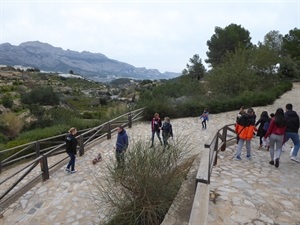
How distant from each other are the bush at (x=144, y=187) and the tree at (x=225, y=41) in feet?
123

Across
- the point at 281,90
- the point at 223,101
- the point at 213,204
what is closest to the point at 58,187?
the point at 213,204

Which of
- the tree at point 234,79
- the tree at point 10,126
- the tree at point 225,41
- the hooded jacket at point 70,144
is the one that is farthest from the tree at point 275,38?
the hooded jacket at point 70,144

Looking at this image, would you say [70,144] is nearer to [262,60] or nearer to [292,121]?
[292,121]

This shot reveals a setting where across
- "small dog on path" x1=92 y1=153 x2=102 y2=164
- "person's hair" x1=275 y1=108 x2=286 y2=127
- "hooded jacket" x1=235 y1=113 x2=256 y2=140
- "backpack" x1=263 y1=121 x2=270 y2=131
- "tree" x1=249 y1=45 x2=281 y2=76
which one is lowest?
"small dog on path" x1=92 y1=153 x2=102 y2=164

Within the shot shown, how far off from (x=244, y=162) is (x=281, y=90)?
22353 mm

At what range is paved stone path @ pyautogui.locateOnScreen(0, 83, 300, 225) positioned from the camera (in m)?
4.39

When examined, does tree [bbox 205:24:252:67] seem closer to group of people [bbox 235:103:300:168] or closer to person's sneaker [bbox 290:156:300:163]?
person's sneaker [bbox 290:156:300:163]

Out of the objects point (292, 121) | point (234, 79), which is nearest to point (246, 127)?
point (292, 121)

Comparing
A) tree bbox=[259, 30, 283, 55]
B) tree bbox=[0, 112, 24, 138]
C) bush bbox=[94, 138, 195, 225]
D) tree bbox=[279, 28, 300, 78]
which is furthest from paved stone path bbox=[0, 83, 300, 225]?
tree bbox=[259, 30, 283, 55]

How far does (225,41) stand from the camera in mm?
40906

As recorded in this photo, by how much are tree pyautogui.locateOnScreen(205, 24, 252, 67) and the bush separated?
37.5m

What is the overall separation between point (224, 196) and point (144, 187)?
1530 mm

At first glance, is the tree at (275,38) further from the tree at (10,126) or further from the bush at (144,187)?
the bush at (144,187)

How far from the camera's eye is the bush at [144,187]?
4.50 metres
